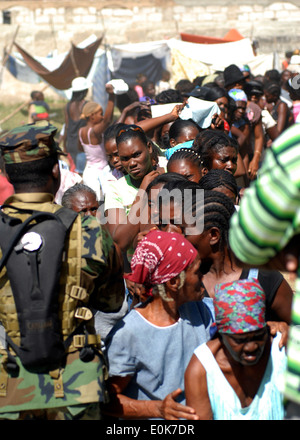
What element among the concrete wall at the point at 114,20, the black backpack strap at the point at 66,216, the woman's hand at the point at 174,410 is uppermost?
the black backpack strap at the point at 66,216

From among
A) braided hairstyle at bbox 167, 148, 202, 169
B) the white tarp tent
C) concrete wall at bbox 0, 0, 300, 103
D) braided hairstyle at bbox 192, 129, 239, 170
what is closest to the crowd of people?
braided hairstyle at bbox 167, 148, 202, 169

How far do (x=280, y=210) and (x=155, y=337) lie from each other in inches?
49.6

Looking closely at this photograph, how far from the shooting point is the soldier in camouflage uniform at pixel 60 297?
250 cm

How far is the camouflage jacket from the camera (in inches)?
98.6

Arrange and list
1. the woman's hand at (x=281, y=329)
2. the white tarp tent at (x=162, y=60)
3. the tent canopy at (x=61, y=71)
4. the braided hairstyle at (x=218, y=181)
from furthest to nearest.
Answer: the tent canopy at (x=61, y=71)
the white tarp tent at (x=162, y=60)
the braided hairstyle at (x=218, y=181)
the woman's hand at (x=281, y=329)

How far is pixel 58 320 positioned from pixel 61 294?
4.2 inches

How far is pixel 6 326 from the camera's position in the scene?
98.9 inches

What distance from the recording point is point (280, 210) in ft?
5.95

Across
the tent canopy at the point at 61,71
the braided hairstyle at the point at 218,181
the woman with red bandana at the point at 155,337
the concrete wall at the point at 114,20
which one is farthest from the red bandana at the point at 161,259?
the concrete wall at the point at 114,20

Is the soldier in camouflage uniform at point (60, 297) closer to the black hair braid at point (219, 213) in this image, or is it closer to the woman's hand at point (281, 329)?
the woman's hand at point (281, 329)

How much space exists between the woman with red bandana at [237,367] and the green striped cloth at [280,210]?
70 cm

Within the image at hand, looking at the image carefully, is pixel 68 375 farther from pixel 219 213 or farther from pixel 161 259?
pixel 219 213

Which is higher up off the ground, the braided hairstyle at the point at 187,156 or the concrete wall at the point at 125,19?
the braided hairstyle at the point at 187,156

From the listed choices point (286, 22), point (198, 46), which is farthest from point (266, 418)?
point (286, 22)
